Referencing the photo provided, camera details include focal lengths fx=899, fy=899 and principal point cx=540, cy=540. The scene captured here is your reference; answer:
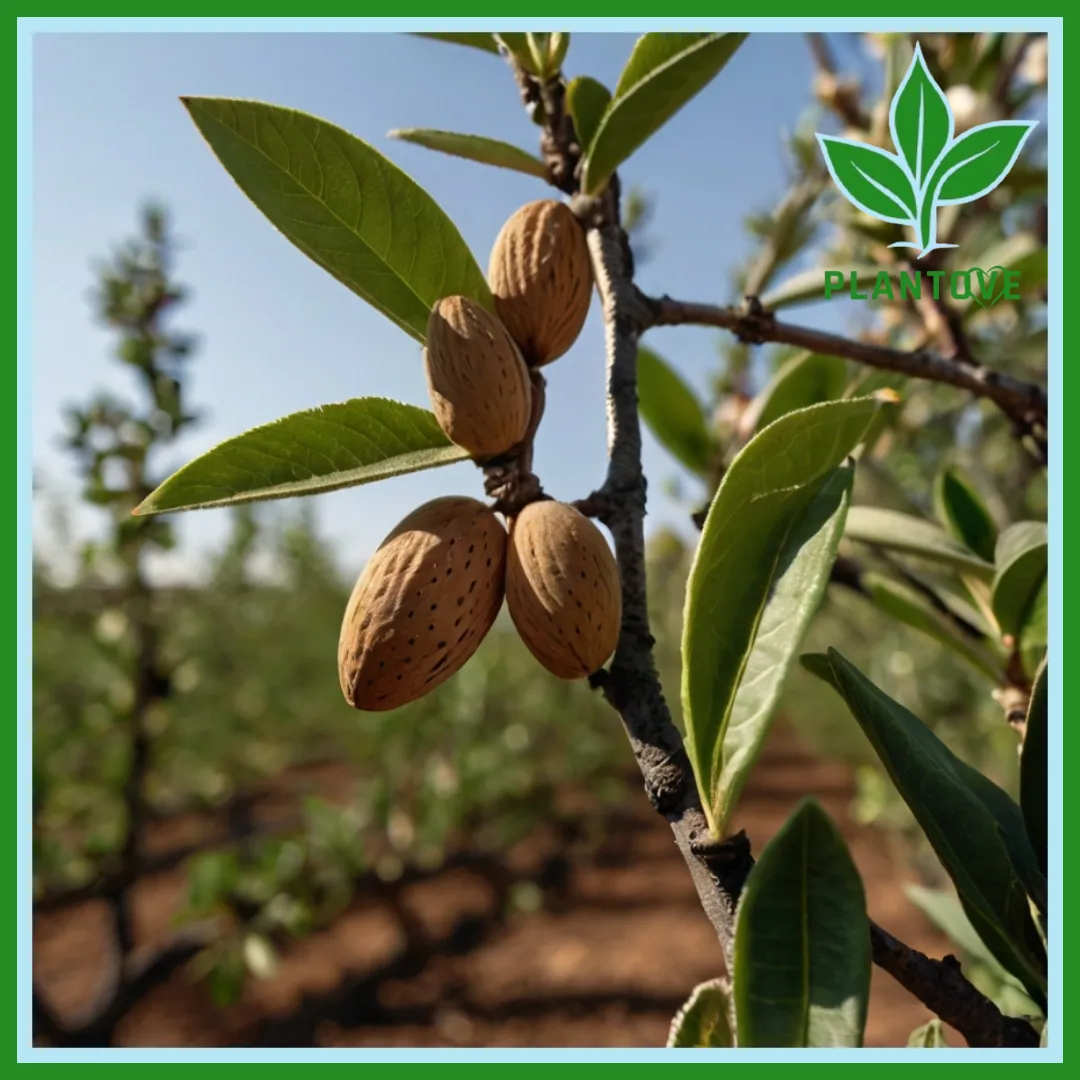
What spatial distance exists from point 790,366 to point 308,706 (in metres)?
3.36

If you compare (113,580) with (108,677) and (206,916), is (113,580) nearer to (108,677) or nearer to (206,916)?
(108,677)

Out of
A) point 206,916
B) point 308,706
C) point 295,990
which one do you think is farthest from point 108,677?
point 308,706

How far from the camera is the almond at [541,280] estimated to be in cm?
51

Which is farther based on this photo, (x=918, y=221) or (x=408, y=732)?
(x=408, y=732)

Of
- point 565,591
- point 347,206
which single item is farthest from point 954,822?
point 347,206

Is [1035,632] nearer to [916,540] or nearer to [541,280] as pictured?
[916,540]

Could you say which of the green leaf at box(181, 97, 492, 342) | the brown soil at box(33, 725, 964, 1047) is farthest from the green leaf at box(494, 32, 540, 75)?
the brown soil at box(33, 725, 964, 1047)

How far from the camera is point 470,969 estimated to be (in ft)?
9.60

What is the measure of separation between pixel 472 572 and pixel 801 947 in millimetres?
214

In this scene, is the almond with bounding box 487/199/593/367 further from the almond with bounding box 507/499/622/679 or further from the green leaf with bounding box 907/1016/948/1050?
the green leaf with bounding box 907/1016/948/1050

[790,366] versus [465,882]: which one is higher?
[790,366]

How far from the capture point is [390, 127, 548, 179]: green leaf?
58 cm

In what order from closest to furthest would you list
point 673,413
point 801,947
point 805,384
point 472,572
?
1. point 801,947
2. point 472,572
3. point 805,384
4. point 673,413

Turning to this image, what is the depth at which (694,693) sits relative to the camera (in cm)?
38
